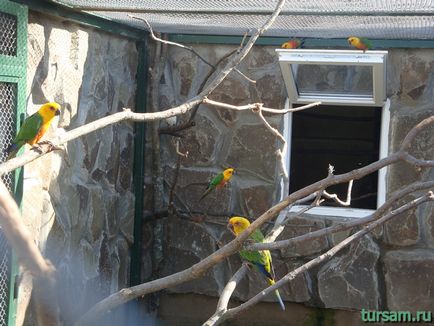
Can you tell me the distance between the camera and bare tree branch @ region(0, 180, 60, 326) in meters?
1.29

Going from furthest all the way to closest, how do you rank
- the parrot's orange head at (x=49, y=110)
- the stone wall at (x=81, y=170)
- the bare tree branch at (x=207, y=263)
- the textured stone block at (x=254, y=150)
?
the textured stone block at (x=254, y=150) < the stone wall at (x=81, y=170) < the parrot's orange head at (x=49, y=110) < the bare tree branch at (x=207, y=263)

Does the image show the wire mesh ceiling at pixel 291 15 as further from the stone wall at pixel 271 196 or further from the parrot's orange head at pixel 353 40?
the stone wall at pixel 271 196

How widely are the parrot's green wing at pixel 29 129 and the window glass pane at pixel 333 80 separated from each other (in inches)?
71.8

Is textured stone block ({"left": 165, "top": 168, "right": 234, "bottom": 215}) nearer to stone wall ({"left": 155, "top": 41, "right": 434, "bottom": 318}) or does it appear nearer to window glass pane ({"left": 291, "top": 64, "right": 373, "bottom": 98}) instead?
stone wall ({"left": 155, "top": 41, "right": 434, "bottom": 318})

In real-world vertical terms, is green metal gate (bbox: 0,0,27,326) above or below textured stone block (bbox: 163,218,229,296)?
above

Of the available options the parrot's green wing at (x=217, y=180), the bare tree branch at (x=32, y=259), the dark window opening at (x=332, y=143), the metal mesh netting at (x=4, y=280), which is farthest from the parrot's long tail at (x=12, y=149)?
the dark window opening at (x=332, y=143)

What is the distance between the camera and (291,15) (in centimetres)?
397

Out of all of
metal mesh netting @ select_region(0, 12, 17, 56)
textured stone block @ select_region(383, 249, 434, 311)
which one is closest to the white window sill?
textured stone block @ select_region(383, 249, 434, 311)

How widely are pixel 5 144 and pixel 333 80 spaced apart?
2.14 meters

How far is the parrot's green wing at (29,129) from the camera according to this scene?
325 centimetres

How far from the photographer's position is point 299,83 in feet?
15.4

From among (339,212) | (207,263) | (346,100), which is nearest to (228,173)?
(339,212)

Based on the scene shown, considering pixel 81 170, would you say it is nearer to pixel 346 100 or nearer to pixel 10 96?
pixel 10 96

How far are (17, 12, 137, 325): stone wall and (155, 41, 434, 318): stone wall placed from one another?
0.37 meters
